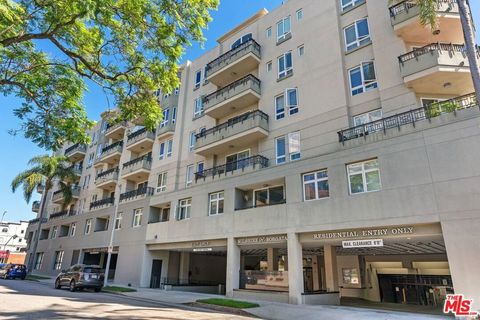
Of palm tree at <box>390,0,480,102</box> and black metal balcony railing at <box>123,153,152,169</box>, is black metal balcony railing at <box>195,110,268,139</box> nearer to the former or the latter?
black metal balcony railing at <box>123,153,152,169</box>

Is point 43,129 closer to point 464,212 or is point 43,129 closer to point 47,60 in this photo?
point 47,60

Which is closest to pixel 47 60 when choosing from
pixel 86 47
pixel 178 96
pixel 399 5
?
pixel 86 47

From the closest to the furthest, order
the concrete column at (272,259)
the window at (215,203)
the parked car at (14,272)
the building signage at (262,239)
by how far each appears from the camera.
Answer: the building signage at (262,239)
the concrete column at (272,259)
the window at (215,203)
the parked car at (14,272)

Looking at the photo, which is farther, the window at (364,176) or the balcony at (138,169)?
the balcony at (138,169)

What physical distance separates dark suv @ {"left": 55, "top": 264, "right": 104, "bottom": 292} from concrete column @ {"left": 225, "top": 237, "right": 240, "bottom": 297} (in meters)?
9.12

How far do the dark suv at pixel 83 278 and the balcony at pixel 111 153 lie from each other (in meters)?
16.8

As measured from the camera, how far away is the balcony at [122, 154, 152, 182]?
31.5 meters

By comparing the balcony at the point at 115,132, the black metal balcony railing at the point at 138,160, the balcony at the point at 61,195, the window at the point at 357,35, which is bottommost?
the balcony at the point at 61,195

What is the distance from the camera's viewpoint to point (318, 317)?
13.3 meters

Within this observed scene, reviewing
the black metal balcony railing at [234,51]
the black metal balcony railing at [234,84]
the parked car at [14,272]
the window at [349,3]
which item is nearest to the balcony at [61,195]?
the parked car at [14,272]

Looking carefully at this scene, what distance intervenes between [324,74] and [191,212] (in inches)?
547

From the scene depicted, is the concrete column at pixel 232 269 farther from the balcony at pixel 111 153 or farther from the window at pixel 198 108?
the balcony at pixel 111 153

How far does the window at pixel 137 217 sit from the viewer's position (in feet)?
96.0

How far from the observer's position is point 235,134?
23.6m
